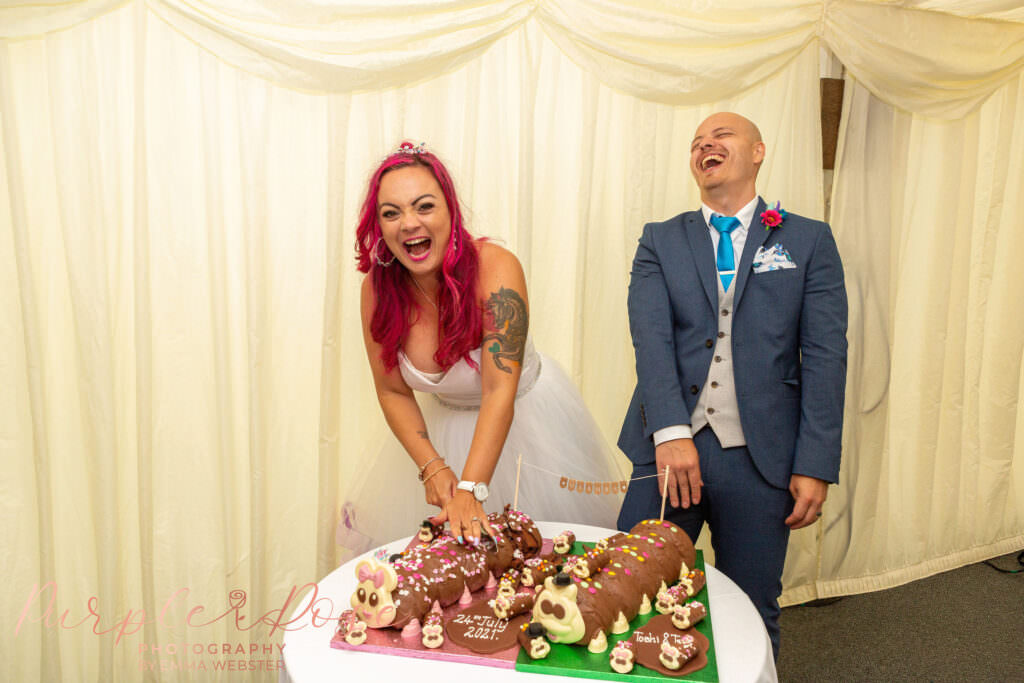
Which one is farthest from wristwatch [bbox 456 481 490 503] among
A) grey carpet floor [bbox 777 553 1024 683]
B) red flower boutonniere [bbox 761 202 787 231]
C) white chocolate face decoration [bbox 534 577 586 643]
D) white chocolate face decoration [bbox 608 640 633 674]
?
grey carpet floor [bbox 777 553 1024 683]

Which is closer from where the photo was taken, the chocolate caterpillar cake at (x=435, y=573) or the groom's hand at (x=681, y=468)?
the chocolate caterpillar cake at (x=435, y=573)

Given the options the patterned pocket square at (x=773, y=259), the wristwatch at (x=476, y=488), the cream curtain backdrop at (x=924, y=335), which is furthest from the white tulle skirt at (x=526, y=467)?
the cream curtain backdrop at (x=924, y=335)

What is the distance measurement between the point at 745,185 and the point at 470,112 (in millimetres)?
908

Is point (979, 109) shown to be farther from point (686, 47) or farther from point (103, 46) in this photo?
point (103, 46)

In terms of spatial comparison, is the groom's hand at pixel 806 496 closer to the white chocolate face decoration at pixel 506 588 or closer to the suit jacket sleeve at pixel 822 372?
the suit jacket sleeve at pixel 822 372

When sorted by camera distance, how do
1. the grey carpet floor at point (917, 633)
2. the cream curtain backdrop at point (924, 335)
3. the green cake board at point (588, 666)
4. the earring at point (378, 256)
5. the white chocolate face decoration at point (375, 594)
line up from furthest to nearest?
the cream curtain backdrop at point (924, 335) → the grey carpet floor at point (917, 633) → the earring at point (378, 256) → the white chocolate face decoration at point (375, 594) → the green cake board at point (588, 666)

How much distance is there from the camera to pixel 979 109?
281 centimetres

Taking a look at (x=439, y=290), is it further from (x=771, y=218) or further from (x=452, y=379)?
(x=771, y=218)

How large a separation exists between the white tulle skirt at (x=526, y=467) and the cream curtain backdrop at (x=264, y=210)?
0.23 meters

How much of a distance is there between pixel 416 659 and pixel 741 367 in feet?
3.36

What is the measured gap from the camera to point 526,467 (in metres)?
1.99

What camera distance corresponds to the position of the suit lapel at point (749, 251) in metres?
1.72

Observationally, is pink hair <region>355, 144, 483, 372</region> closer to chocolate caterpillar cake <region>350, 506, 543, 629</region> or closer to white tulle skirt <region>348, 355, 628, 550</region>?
white tulle skirt <region>348, 355, 628, 550</region>

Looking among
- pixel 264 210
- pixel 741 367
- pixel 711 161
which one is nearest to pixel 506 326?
pixel 741 367
